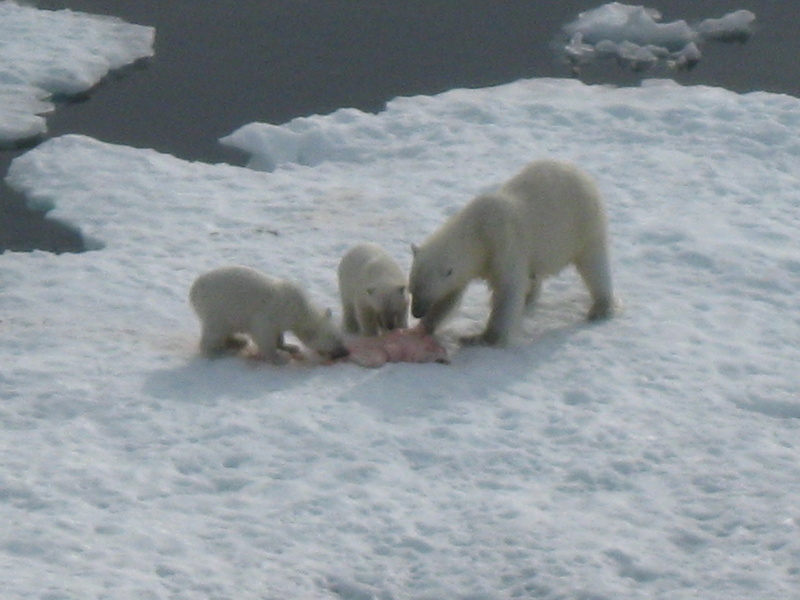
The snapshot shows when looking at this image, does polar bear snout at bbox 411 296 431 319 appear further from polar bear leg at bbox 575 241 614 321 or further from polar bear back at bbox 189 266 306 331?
polar bear leg at bbox 575 241 614 321

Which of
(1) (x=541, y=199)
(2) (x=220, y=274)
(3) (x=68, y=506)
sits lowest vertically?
(3) (x=68, y=506)

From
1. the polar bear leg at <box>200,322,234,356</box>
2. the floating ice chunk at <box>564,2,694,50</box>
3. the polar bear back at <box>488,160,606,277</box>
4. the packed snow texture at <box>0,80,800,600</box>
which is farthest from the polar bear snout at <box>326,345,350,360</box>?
the floating ice chunk at <box>564,2,694,50</box>

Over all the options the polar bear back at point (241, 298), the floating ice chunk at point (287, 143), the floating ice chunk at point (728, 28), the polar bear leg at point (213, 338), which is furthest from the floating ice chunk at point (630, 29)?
the polar bear leg at point (213, 338)

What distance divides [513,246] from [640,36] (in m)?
6.52

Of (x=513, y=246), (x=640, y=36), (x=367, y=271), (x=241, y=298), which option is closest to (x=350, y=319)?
(x=367, y=271)

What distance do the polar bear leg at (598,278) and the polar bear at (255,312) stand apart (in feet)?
4.90

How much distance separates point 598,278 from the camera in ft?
27.6

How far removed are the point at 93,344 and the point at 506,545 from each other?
9.58ft

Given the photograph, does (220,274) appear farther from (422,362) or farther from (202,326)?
(422,362)

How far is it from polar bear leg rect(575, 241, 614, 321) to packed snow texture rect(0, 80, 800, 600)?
11cm

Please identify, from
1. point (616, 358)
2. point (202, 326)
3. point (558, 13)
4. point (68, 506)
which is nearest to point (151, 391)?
point (202, 326)

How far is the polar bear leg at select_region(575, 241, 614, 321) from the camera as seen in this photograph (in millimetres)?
8414

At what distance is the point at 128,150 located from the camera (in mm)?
11469

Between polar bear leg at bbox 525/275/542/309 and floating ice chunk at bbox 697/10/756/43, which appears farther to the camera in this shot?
floating ice chunk at bbox 697/10/756/43
